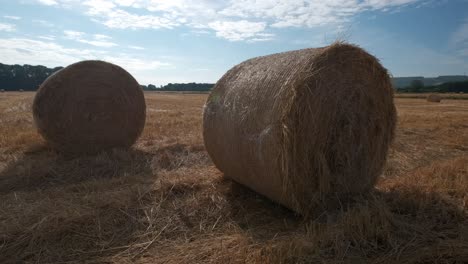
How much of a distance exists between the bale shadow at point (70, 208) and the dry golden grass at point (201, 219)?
11mm

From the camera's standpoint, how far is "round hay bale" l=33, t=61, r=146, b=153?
6633mm

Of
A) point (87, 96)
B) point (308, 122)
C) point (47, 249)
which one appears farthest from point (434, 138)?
point (47, 249)

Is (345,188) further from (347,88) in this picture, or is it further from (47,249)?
(47,249)

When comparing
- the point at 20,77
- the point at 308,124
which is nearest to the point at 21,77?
the point at 20,77

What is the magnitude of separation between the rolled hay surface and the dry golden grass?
0.31 meters

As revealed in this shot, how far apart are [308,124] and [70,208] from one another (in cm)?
258

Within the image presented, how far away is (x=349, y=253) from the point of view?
9.36 feet

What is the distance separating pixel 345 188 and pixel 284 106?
125 cm

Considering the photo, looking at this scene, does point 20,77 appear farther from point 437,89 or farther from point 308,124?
point 308,124

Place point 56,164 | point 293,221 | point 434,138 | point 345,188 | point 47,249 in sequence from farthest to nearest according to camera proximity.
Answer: point 434,138 → point 56,164 → point 345,188 → point 293,221 → point 47,249

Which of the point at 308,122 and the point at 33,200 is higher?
the point at 308,122

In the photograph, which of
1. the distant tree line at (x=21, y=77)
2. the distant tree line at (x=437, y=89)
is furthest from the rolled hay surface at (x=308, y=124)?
the distant tree line at (x=21, y=77)

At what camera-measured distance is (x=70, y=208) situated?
3.76 metres

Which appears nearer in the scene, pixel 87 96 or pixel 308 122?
pixel 308 122
